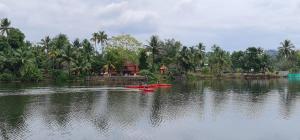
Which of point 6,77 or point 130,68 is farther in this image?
point 130,68

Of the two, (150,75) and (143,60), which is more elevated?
(143,60)

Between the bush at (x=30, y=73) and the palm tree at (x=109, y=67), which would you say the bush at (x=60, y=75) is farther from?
the palm tree at (x=109, y=67)

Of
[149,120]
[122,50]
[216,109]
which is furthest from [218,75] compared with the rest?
[149,120]

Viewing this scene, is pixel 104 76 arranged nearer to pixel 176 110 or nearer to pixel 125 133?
pixel 176 110

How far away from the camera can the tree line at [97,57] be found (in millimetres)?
113500

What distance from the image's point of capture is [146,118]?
4878cm

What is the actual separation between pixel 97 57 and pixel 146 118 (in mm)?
80243

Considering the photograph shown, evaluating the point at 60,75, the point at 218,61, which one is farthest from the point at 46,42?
the point at 218,61

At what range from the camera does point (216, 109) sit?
57844 mm

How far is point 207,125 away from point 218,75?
4159 inches

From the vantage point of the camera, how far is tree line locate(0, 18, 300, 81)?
113500mm

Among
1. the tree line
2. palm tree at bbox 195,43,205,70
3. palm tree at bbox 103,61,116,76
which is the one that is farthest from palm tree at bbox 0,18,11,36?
palm tree at bbox 195,43,205,70

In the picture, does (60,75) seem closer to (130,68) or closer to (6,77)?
(6,77)

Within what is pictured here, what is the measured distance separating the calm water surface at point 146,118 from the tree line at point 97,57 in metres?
45.9
